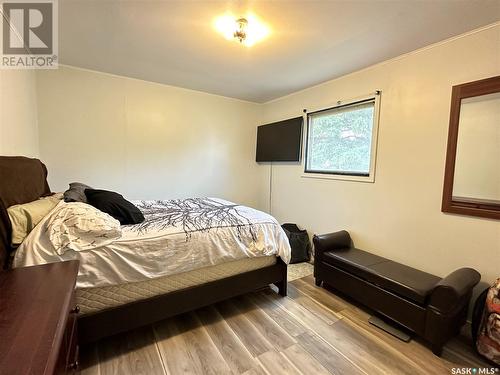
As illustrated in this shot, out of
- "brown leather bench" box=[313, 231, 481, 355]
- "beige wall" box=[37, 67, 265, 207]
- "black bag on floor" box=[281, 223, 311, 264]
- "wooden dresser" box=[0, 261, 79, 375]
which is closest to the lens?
"wooden dresser" box=[0, 261, 79, 375]

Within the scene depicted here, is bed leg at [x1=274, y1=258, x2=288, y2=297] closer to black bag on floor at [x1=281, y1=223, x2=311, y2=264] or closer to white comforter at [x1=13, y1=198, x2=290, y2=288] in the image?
white comforter at [x1=13, y1=198, x2=290, y2=288]

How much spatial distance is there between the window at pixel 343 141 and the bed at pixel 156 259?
A: 134 cm

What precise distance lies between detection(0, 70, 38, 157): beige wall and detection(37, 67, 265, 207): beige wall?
9.5 inches

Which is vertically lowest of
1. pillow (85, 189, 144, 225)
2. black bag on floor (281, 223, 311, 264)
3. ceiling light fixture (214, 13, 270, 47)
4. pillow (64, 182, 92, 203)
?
black bag on floor (281, 223, 311, 264)

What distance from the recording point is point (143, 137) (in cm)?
347

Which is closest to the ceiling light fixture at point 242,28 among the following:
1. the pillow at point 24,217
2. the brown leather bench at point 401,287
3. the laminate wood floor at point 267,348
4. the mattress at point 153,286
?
the pillow at point 24,217

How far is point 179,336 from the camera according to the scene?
188cm

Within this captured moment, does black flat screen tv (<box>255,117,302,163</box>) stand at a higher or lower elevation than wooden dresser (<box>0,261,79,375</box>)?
higher

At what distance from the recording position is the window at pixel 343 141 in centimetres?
277

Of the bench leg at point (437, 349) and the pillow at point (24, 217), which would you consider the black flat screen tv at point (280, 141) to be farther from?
the pillow at point (24, 217)

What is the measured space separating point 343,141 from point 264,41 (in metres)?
1.63

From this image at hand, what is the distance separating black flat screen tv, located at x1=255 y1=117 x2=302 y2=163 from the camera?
3.69m

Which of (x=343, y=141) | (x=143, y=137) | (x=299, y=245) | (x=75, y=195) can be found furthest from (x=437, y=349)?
(x=143, y=137)

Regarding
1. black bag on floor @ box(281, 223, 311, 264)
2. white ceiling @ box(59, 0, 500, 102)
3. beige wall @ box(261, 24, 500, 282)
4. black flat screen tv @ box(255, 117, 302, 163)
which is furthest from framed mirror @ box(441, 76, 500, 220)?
black flat screen tv @ box(255, 117, 302, 163)
